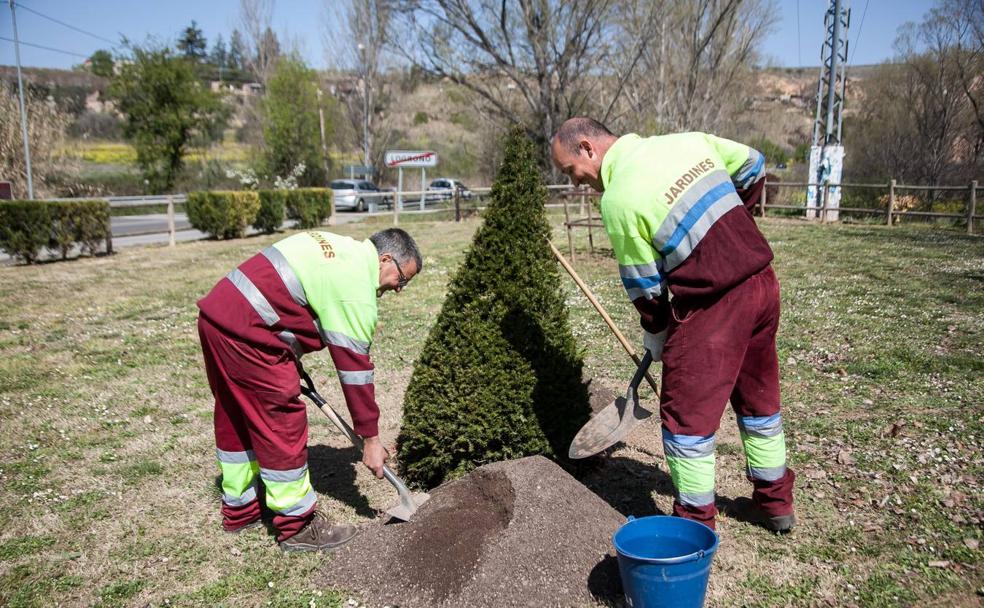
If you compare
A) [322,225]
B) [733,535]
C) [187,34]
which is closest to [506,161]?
[733,535]

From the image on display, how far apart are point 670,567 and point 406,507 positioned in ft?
5.01

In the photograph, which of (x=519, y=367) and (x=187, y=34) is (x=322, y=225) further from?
(x=187, y=34)

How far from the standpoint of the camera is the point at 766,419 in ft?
11.7

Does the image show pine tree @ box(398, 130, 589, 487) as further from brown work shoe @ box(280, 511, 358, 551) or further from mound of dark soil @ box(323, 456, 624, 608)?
brown work shoe @ box(280, 511, 358, 551)

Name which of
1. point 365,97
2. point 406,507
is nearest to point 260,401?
point 406,507

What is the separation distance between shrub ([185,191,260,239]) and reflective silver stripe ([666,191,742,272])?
18185 millimetres

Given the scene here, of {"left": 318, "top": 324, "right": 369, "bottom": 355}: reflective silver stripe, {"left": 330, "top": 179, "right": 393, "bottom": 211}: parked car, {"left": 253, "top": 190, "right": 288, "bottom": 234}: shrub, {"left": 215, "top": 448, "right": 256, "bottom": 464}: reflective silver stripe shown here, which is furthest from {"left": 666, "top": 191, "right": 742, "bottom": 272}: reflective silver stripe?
{"left": 330, "top": 179, "right": 393, "bottom": 211}: parked car

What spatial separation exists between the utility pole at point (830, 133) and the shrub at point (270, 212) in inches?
621

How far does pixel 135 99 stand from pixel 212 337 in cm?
3259

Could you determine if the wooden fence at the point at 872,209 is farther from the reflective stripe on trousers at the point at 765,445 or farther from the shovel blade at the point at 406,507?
the shovel blade at the point at 406,507

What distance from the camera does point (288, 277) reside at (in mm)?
3402

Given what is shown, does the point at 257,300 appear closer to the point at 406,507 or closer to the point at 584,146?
the point at 406,507

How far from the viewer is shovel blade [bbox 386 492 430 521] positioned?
3.58 m

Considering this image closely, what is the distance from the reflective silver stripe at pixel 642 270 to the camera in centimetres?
312
